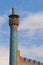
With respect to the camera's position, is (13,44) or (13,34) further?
(13,34)

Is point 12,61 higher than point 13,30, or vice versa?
point 13,30

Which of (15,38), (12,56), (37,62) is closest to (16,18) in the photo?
(15,38)

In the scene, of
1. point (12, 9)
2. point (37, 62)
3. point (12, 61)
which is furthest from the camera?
point (37, 62)

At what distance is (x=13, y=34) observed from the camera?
45125 millimetres

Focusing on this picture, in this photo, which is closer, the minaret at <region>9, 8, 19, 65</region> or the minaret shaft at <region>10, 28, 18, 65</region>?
the minaret shaft at <region>10, 28, 18, 65</region>

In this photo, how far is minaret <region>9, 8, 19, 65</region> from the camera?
4433cm

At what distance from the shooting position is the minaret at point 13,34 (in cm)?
4433

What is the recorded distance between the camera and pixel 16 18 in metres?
46.6

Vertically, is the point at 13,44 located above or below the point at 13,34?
below

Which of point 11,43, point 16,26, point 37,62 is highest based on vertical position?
point 16,26

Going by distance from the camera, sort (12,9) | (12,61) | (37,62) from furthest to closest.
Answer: (37,62)
(12,9)
(12,61)

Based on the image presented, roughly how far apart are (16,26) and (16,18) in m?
1.57

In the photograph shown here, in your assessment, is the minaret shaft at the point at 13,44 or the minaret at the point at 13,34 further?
the minaret at the point at 13,34

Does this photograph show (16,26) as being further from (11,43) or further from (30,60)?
(30,60)
